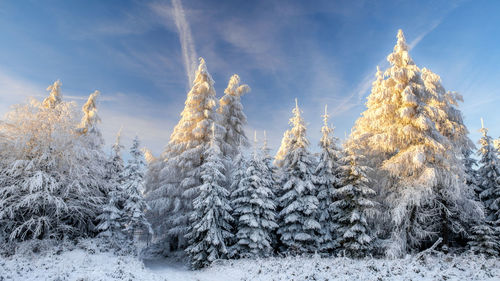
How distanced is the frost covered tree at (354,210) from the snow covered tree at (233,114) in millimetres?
9357

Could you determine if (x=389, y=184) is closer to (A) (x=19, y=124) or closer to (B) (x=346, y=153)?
(B) (x=346, y=153)

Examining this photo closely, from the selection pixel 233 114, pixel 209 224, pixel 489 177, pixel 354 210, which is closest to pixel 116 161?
pixel 233 114

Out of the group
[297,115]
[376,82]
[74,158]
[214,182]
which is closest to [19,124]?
[74,158]

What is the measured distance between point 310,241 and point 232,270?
630 centimetres

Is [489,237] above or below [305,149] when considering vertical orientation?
below

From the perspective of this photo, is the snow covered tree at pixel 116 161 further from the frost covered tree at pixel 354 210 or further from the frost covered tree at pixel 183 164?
the frost covered tree at pixel 354 210

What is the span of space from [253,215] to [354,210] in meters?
6.44

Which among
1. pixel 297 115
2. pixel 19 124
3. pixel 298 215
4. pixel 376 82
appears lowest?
pixel 298 215

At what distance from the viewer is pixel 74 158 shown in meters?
15.7

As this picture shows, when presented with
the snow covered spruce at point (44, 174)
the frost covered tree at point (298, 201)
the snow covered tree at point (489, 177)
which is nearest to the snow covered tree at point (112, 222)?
the snow covered spruce at point (44, 174)

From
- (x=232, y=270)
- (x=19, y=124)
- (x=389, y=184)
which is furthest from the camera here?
(x=389, y=184)

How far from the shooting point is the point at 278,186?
21078 millimetres

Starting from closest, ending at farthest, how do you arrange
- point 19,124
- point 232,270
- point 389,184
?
1. point 232,270
2. point 19,124
3. point 389,184

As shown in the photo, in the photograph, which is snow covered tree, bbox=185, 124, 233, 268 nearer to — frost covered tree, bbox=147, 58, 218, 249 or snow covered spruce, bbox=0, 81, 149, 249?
frost covered tree, bbox=147, 58, 218, 249
